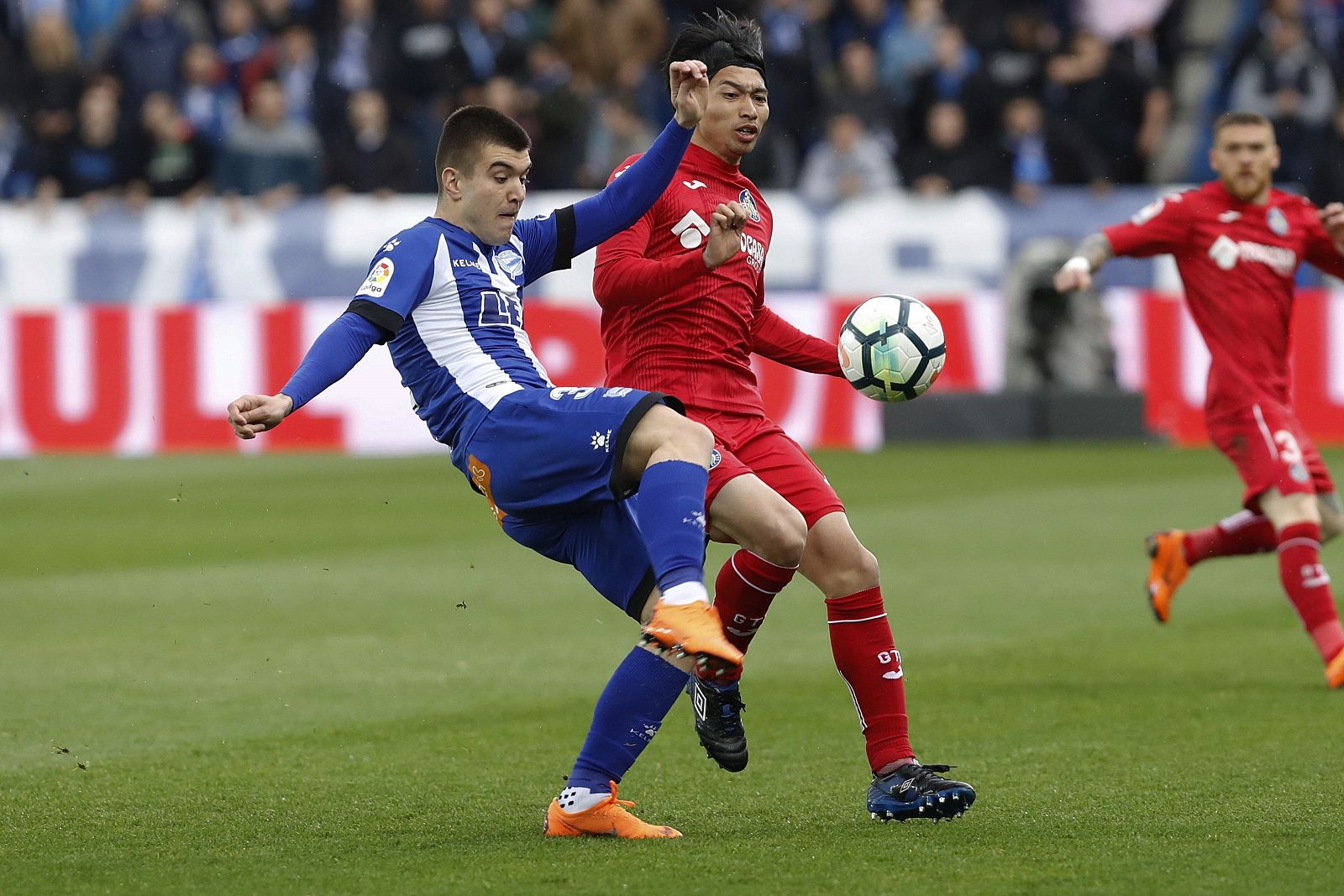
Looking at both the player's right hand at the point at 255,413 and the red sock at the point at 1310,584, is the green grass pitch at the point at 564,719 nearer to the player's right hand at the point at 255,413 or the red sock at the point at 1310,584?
the red sock at the point at 1310,584

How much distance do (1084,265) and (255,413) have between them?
391cm

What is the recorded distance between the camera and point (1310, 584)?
291 inches

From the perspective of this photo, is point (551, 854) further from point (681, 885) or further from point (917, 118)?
point (917, 118)

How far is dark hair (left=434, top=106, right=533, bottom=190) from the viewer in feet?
16.8

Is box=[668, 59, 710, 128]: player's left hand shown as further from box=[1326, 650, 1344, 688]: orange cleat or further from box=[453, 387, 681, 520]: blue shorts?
box=[1326, 650, 1344, 688]: orange cleat

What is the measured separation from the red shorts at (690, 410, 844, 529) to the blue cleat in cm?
75

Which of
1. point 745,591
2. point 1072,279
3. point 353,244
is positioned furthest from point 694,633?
point 353,244

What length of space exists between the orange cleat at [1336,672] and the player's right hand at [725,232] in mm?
3127

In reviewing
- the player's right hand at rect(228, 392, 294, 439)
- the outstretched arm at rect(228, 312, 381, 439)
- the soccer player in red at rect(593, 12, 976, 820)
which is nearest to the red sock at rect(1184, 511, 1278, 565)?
the soccer player in red at rect(593, 12, 976, 820)

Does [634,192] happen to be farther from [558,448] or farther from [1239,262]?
[1239,262]

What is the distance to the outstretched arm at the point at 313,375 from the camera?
4.44 metres

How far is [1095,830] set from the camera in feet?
15.6

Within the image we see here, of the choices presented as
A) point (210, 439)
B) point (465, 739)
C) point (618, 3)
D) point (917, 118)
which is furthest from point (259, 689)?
point (618, 3)

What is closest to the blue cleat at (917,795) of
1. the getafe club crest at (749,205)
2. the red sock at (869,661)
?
the red sock at (869,661)
